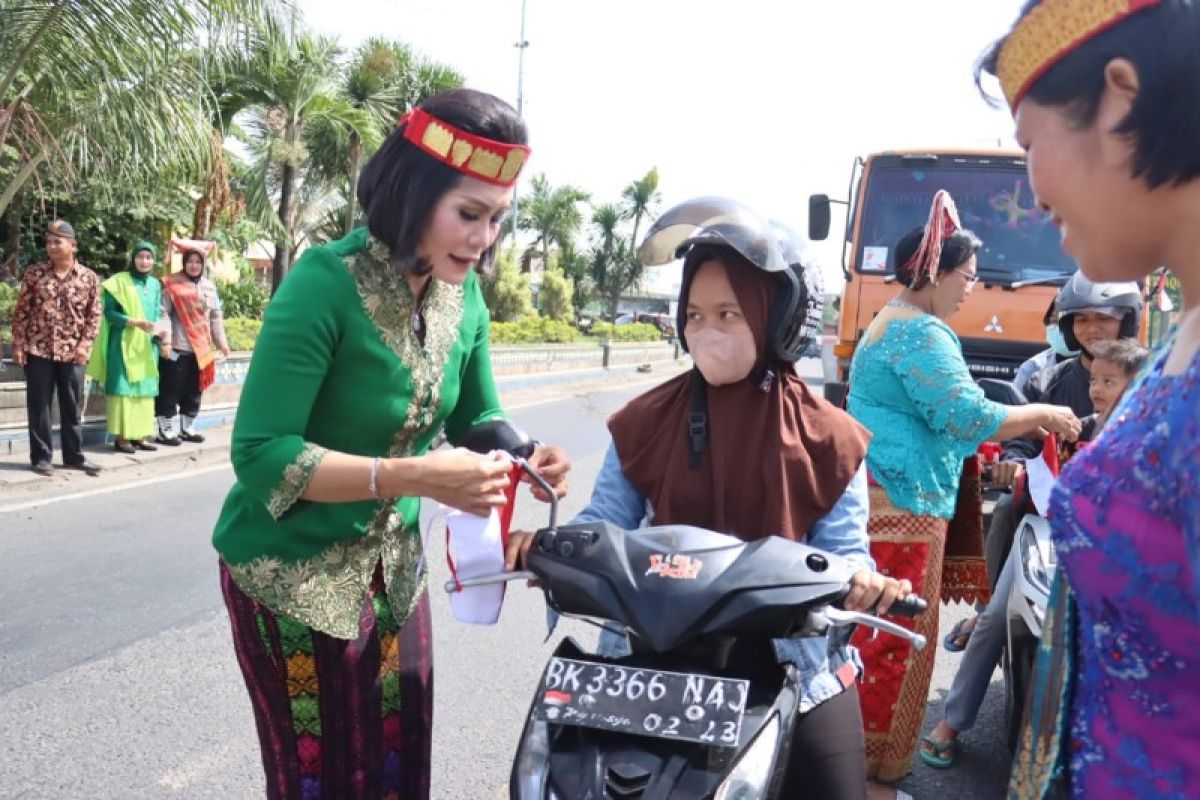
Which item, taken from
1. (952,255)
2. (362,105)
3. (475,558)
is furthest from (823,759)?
(362,105)

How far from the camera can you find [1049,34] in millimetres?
1006

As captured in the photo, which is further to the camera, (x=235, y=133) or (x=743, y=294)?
(x=235, y=133)

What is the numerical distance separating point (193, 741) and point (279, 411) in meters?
2.07

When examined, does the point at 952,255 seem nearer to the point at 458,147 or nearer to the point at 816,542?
the point at 816,542

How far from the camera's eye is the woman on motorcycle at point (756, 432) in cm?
178

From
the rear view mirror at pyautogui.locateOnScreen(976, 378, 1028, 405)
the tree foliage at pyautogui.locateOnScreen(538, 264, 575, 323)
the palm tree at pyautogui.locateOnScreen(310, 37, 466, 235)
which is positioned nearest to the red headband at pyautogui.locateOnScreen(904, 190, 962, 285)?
the rear view mirror at pyautogui.locateOnScreen(976, 378, 1028, 405)

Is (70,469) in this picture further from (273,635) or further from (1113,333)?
(1113,333)

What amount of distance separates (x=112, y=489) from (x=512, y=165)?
5.96 m

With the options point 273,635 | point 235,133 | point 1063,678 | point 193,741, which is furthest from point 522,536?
point 235,133

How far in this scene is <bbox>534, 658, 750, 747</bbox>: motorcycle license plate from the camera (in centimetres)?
133

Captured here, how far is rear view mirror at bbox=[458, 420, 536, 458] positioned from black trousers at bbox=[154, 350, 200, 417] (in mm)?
7338

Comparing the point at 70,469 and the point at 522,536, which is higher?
the point at 522,536

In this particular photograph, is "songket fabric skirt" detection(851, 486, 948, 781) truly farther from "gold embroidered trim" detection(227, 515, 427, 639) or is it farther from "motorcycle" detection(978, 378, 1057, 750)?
"gold embroidered trim" detection(227, 515, 427, 639)

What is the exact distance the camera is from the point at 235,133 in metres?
16.9
